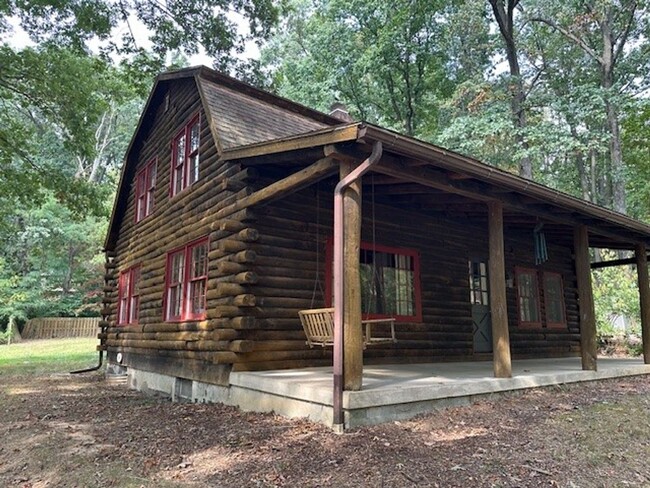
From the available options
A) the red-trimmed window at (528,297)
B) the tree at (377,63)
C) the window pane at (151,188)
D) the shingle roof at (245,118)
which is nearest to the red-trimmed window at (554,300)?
the red-trimmed window at (528,297)

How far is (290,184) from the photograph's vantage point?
228 inches

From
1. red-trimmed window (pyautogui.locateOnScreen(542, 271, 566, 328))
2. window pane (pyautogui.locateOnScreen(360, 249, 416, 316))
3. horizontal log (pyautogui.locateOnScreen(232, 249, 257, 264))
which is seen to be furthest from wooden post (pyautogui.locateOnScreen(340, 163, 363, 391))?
red-trimmed window (pyautogui.locateOnScreen(542, 271, 566, 328))

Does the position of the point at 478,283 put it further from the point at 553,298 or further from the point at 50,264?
the point at 50,264

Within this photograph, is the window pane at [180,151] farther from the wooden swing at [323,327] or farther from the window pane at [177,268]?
the wooden swing at [323,327]

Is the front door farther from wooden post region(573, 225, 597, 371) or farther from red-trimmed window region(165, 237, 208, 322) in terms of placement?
red-trimmed window region(165, 237, 208, 322)

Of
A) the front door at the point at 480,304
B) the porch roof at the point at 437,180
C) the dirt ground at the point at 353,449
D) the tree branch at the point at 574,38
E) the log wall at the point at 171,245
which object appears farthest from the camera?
the tree branch at the point at 574,38

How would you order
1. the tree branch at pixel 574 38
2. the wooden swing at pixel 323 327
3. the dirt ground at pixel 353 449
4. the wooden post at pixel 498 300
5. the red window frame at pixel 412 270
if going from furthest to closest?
the tree branch at pixel 574 38
the red window frame at pixel 412 270
the wooden post at pixel 498 300
the wooden swing at pixel 323 327
the dirt ground at pixel 353 449

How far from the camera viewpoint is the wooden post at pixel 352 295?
15.5 feet

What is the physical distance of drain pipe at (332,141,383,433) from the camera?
15.0 feet

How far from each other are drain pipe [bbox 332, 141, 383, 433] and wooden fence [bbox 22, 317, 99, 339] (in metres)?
24.8

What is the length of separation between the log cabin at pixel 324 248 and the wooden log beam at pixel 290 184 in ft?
0.10

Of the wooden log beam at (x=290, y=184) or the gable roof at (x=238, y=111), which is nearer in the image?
the wooden log beam at (x=290, y=184)

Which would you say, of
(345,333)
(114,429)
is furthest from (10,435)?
(345,333)

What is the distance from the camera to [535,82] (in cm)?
2228
